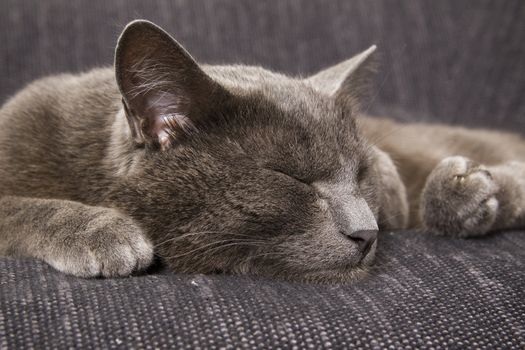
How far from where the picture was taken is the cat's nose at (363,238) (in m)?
1.09

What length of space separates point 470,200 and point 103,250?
0.82 metres

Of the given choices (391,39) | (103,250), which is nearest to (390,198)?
(103,250)

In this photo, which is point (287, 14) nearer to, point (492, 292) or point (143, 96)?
point (143, 96)

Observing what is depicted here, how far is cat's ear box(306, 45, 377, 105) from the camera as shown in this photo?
1.38 meters

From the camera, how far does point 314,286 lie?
1.11 metres

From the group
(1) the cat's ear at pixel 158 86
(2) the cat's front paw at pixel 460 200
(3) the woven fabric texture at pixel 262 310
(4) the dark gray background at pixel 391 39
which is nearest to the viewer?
(3) the woven fabric texture at pixel 262 310

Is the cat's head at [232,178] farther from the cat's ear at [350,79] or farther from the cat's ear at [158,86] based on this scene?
the cat's ear at [350,79]

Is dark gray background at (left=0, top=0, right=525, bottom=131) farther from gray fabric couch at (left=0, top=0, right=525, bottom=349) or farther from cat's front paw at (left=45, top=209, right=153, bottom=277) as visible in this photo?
cat's front paw at (left=45, top=209, right=153, bottom=277)

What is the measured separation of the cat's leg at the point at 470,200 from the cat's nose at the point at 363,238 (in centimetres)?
34

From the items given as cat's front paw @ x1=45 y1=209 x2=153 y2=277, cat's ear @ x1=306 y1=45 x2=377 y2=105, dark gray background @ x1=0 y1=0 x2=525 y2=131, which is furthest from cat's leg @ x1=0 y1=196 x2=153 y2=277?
dark gray background @ x1=0 y1=0 x2=525 y2=131

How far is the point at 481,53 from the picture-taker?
2.48m

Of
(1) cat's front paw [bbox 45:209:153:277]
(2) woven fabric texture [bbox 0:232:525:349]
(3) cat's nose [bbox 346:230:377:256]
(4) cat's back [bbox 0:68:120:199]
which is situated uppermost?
(4) cat's back [bbox 0:68:120:199]

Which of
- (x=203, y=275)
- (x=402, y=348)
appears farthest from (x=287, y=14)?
(x=402, y=348)

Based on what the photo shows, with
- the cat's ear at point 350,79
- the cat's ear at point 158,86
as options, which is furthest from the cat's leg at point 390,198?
the cat's ear at point 158,86
